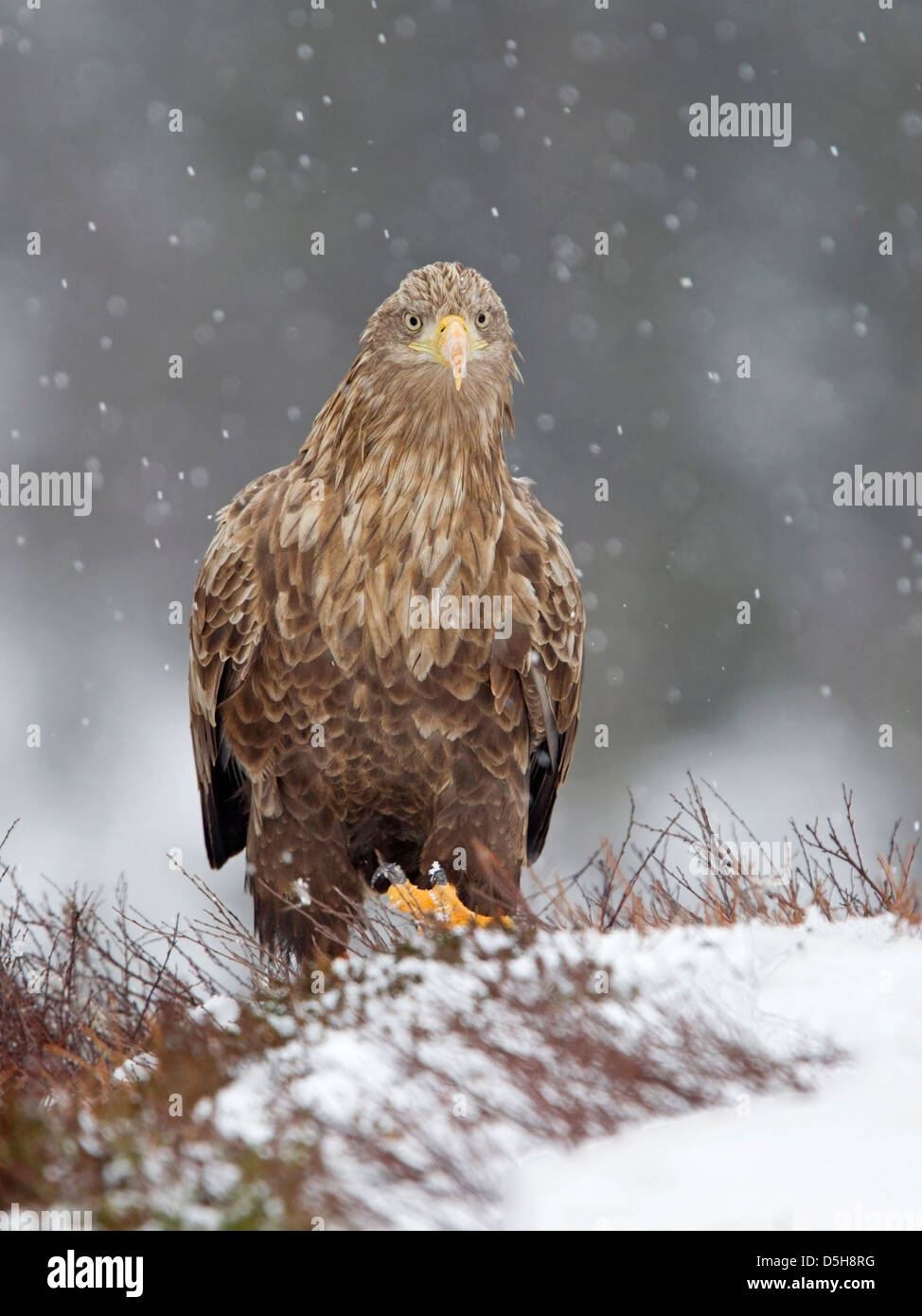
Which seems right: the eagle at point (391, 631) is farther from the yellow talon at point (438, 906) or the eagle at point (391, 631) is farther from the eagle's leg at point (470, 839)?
the yellow talon at point (438, 906)

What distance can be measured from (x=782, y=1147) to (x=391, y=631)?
103 inches

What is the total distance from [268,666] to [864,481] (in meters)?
15.4

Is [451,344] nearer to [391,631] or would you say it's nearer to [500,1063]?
[391,631]

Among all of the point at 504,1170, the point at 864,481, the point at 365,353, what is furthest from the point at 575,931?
the point at 864,481

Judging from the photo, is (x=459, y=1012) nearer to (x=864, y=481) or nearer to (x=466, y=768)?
(x=466, y=768)

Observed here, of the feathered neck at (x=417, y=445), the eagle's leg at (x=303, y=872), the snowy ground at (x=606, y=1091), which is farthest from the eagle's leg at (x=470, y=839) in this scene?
the snowy ground at (x=606, y=1091)

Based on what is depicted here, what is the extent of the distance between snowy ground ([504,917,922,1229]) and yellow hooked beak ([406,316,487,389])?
227 centimetres

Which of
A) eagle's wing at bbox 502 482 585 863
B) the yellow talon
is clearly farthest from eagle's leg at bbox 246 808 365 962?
eagle's wing at bbox 502 482 585 863

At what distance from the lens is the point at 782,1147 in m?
2.95

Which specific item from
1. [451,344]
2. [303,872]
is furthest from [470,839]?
[451,344]

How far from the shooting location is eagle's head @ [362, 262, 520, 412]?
5047 mm

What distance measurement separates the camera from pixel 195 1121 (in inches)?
126

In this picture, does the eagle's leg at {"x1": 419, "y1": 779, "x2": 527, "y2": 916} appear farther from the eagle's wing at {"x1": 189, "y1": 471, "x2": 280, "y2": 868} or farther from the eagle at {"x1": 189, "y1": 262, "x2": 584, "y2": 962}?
the eagle's wing at {"x1": 189, "y1": 471, "x2": 280, "y2": 868}
